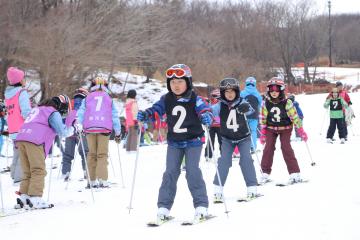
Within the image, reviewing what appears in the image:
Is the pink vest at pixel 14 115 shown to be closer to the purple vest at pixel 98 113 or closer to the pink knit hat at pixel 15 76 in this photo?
the pink knit hat at pixel 15 76

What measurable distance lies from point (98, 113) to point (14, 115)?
1.60 m

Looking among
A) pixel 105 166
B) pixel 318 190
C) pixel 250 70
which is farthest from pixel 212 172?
pixel 250 70

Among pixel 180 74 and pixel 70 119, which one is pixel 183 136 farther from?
pixel 70 119

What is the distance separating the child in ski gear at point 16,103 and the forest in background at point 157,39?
17205 mm

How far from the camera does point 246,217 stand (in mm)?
5301

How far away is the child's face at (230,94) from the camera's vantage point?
655 cm

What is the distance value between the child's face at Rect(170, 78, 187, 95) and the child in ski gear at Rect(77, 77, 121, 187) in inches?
109

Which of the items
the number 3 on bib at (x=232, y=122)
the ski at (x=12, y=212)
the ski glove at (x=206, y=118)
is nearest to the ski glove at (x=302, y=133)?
the number 3 on bib at (x=232, y=122)

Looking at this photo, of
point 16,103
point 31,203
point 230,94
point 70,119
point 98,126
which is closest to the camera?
point 31,203

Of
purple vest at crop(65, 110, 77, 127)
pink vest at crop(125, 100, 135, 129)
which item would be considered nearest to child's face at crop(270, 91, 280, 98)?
purple vest at crop(65, 110, 77, 127)

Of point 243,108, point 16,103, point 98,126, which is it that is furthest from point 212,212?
point 16,103

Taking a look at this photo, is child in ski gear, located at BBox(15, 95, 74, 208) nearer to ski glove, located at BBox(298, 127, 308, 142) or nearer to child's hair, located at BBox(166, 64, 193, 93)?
child's hair, located at BBox(166, 64, 193, 93)

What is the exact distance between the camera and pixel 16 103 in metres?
8.34

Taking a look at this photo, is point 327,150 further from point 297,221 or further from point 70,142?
point 297,221
